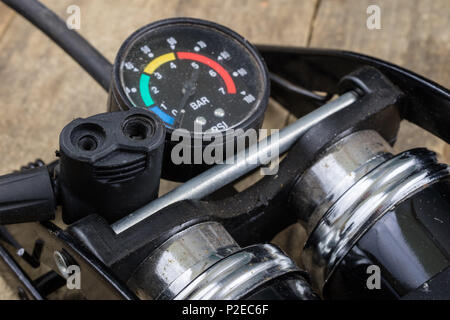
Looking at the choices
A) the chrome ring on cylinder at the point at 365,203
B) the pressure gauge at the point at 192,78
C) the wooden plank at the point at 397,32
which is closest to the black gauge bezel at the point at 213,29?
the pressure gauge at the point at 192,78

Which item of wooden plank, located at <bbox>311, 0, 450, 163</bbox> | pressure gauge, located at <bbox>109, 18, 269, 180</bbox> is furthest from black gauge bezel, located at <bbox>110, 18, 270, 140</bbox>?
wooden plank, located at <bbox>311, 0, 450, 163</bbox>

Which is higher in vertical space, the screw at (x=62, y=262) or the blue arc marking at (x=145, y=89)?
the blue arc marking at (x=145, y=89)

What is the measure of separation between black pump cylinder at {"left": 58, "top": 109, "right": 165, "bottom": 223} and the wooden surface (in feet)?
1.02

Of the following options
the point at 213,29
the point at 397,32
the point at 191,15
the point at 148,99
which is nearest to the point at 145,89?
the point at 148,99

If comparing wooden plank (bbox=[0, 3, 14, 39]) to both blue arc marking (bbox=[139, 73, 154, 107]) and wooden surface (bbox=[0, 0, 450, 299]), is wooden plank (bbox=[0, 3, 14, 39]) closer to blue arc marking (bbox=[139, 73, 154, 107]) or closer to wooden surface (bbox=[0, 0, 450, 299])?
wooden surface (bbox=[0, 0, 450, 299])

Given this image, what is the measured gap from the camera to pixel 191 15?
0.99 m

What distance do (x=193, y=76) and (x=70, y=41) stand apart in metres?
0.17

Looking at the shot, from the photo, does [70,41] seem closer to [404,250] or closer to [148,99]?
[148,99]

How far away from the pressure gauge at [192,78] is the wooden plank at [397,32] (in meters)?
0.28

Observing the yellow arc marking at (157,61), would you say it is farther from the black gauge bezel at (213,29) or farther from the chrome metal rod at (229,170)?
the chrome metal rod at (229,170)

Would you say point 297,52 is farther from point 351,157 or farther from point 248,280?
point 248,280

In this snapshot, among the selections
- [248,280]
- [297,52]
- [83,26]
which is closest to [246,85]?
[297,52]

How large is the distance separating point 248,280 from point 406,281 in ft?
0.48

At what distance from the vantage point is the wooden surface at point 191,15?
35.0 inches
